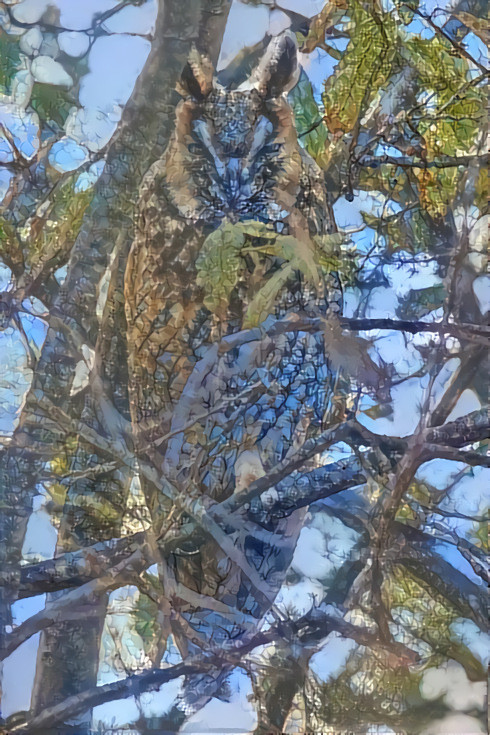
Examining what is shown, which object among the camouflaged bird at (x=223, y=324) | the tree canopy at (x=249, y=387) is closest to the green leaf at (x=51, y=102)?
the tree canopy at (x=249, y=387)

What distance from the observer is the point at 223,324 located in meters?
0.84

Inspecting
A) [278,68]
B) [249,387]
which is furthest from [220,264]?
[278,68]

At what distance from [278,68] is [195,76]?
0.44ft

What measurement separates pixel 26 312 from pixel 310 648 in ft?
2.27

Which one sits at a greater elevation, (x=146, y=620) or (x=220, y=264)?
(x=220, y=264)

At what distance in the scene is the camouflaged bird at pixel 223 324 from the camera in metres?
0.82

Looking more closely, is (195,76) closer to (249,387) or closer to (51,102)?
(51,102)

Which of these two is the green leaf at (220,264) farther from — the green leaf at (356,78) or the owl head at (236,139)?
the green leaf at (356,78)

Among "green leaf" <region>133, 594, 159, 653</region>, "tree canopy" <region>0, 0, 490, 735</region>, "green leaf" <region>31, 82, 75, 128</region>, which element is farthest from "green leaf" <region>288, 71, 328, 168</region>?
"green leaf" <region>133, 594, 159, 653</region>

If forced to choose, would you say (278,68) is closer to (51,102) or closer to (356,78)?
(356,78)

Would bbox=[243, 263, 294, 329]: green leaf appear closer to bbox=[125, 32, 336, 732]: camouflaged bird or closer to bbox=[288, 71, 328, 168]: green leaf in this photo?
bbox=[125, 32, 336, 732]: camouflaged bird

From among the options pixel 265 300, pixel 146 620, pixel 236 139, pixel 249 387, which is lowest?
pixel 146 620

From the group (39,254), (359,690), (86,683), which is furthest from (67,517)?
(359,690)

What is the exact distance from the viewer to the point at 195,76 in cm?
83
